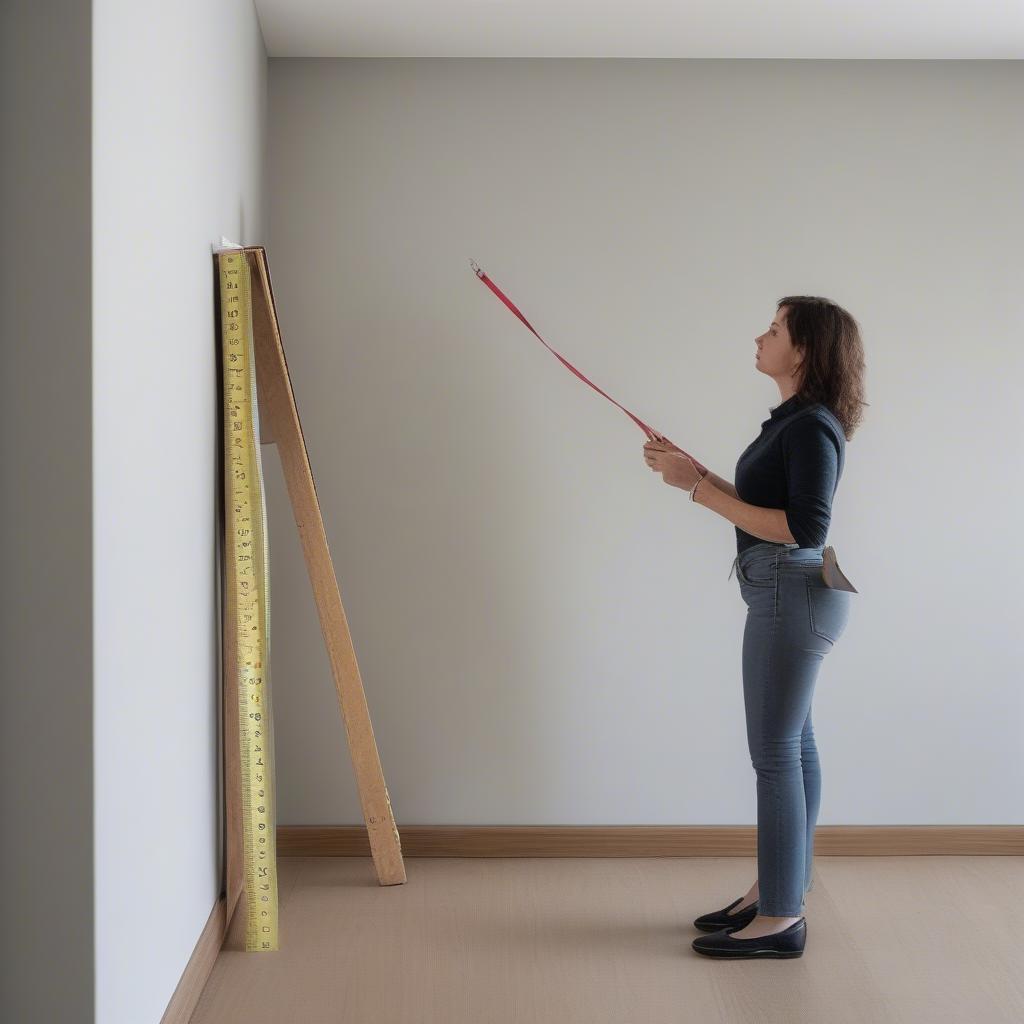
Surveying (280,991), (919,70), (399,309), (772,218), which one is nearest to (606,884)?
(280,991)

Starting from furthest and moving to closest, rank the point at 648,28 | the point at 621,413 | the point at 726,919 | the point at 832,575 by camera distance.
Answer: the point at 621,413 → the point at 648,28 → the point at 726,919 → the point at 832,575

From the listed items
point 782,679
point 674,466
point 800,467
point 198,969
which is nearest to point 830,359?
point 800,467

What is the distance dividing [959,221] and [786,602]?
1.43m

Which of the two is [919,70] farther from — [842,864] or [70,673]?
[70,673]

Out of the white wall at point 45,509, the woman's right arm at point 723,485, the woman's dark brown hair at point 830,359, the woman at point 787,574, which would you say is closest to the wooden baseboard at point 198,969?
the white wall at point 45,509

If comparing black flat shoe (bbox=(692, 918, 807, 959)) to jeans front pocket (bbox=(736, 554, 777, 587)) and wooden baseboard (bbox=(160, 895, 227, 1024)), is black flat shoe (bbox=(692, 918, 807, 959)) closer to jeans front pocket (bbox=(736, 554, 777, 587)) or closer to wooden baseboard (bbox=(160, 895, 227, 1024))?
jeans front pocket (bbox=(736, 554, 777, 587))

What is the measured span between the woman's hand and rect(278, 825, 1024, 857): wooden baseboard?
1136mm

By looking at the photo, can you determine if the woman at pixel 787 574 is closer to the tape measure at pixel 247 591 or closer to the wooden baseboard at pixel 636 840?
the wooden baseboard at pixel 636 840

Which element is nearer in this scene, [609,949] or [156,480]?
[156,480]

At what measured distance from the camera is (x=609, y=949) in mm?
2514

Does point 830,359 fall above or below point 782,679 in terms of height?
above

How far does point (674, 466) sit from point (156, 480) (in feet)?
3.90

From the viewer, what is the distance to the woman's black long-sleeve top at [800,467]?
7.61ft

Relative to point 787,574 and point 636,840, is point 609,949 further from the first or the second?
point 787,574
